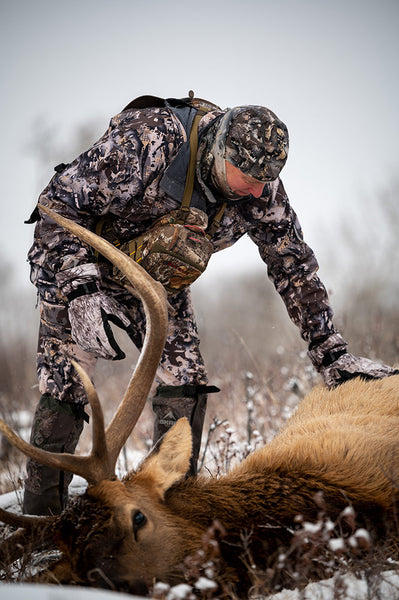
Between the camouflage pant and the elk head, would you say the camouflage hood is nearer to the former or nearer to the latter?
the camouflage pant

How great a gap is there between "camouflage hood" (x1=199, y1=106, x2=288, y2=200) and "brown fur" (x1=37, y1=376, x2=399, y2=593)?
60.3 inches

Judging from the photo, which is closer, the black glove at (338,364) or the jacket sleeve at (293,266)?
the black glove at (338,364)

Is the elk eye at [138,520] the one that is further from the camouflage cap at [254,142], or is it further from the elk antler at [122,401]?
the camouflage cap at [254,142]

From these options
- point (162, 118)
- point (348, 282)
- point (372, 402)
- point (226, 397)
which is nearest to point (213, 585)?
point (372, 402)

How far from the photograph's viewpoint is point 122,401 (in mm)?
2367

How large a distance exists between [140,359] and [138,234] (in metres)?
1.37

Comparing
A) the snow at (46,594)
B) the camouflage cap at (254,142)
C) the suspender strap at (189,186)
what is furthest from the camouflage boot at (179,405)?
the snow at (46,594)

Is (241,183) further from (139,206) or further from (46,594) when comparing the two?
(46,594)

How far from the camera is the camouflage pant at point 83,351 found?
3264mm

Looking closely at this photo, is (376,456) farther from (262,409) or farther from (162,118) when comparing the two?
(262,409)

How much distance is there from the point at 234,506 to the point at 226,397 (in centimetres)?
421

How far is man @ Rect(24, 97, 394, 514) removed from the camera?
315cm

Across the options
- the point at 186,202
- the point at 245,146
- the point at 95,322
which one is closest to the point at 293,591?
the point at 95,322

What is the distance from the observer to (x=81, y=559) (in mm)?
1926
